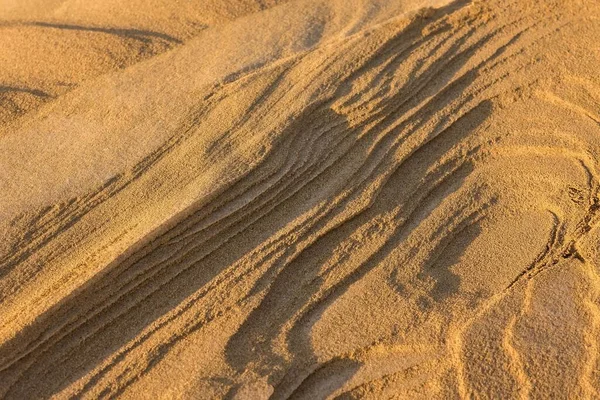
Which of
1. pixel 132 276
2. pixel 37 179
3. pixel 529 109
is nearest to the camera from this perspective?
pixel 132 276

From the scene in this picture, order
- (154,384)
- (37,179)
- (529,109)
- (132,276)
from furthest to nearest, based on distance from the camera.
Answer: (529,109), (37,179), (132,276), (154,384)

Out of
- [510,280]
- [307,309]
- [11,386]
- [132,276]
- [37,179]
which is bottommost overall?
[510,280]

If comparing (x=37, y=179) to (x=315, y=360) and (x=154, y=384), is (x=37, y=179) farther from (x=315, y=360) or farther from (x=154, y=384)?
(x=315, y=360)

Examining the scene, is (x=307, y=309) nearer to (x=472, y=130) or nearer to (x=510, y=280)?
(x=510, y=280)

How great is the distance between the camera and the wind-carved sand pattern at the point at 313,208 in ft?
6.99

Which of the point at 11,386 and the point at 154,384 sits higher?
the point at 11,386

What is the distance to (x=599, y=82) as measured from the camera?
262 centimetres

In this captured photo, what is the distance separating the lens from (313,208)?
240cm

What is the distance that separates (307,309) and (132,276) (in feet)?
1.98

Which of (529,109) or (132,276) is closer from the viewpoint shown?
(132,276)

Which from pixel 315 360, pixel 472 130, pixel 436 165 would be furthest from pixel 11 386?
pixel 472 130

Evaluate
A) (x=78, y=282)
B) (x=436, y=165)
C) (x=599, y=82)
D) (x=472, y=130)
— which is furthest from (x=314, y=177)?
(x=599, y=82)

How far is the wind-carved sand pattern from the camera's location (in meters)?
2.13

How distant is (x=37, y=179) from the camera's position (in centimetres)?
246
